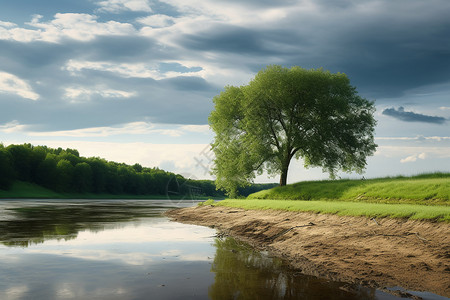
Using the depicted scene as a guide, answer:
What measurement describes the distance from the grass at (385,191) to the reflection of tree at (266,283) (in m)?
14.4

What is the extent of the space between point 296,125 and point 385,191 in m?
18.5

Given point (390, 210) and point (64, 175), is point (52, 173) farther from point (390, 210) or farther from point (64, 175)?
point (390, 210)

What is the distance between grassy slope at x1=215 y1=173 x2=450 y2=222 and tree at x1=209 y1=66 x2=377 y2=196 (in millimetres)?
6281

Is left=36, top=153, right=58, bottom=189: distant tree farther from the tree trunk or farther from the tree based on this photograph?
the tree trunk

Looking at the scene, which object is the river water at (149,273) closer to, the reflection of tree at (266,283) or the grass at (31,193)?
the reflection of tree at (266,283)

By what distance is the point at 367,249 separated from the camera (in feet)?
44.1

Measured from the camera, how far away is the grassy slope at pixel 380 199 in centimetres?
1764

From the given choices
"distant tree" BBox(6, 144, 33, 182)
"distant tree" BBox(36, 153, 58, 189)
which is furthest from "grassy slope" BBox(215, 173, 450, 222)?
"distant tree" BBox(6, 144, 33, 182)

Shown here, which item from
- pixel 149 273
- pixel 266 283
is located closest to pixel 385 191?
pixel 266 283

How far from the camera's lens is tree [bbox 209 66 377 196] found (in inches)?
1757

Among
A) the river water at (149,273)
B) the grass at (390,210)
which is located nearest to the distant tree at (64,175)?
the grass at (390,210)

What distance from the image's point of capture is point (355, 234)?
15625 mm

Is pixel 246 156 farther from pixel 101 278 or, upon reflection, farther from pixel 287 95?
pixel 101 278

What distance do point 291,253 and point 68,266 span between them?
8392 mm
